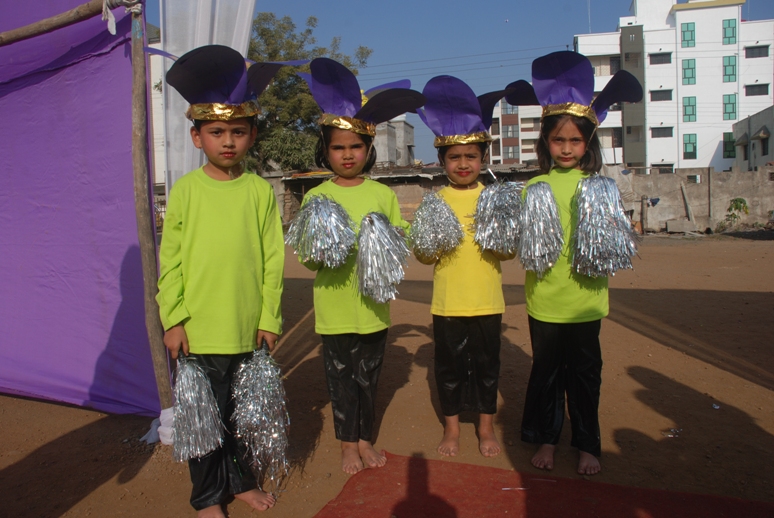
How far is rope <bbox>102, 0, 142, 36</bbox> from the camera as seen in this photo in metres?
2.87

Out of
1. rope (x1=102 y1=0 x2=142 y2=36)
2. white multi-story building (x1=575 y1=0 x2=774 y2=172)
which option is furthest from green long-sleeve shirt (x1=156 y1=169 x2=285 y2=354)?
white multi-story building (x1=575 y1=0 x2=774 y2=172)

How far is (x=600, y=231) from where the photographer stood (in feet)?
8.38

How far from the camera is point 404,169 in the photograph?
2406 cm

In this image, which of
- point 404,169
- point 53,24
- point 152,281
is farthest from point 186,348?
point 404,169

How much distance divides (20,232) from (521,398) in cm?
365

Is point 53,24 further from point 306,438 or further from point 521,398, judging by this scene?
point 521,398

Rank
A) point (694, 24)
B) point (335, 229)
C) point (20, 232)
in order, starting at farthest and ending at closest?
point (694, 24) → point (20, 232) → point (335, 229)

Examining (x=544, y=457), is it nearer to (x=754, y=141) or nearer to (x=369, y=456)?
(x=369, y=456)

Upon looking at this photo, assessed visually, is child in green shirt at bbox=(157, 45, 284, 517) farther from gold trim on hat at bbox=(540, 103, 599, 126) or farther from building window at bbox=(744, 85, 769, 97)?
building window at bbox=(744, 85, 769, 97)

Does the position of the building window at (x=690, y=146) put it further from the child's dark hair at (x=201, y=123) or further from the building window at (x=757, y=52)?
the child's dark hair at (x=201, y=123)

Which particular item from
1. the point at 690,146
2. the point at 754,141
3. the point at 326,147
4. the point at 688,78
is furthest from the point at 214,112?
the point at 688,78

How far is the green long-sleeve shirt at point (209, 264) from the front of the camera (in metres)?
2.33

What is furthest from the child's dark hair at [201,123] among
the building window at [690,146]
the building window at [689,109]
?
the building window at [689,109]

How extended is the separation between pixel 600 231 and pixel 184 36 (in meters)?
2.39
